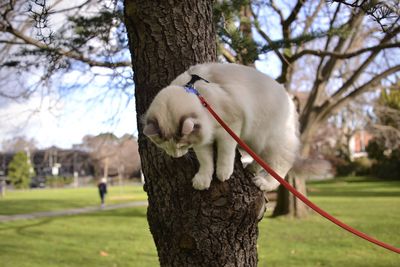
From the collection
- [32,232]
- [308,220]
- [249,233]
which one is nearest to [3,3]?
[249,233]

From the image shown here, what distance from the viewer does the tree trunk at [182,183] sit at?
2355mm

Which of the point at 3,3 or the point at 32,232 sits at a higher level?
the point at 3,3

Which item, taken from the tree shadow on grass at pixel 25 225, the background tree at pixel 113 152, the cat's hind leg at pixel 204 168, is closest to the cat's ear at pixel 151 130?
the cat's hind leg at pixel 204 168

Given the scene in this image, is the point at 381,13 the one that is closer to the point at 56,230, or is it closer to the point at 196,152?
the point at 196,152

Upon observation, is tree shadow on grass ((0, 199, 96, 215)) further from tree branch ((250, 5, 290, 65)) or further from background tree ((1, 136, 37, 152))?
tree branch ((250, 5, 290, 65))

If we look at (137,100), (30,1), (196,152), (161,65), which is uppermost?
(30,1)

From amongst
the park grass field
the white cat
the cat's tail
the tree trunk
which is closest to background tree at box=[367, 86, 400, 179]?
the park grass field

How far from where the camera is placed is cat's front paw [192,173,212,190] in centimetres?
232

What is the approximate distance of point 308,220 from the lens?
13367 millimetres

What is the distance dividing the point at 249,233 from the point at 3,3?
4.14 m

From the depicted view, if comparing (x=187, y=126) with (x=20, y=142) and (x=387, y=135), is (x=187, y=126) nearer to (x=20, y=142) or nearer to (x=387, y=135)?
(x=387, y=135)

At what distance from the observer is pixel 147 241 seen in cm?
1040

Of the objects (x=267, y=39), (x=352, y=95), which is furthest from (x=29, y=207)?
(x=267, y=39)

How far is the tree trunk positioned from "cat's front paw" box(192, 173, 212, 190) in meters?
0.04
